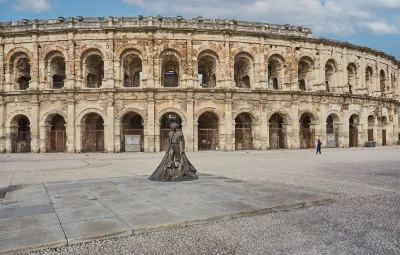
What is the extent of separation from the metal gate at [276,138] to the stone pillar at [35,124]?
1997 cm

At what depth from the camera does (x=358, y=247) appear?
3.42 metres

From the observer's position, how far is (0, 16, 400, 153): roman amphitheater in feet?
72.0

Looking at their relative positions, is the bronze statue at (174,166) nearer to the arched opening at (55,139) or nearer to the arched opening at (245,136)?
the arched opening at (245,136)

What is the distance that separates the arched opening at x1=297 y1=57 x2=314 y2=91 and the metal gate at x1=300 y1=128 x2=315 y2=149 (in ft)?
13.1

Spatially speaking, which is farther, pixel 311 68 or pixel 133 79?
pixel 133 79

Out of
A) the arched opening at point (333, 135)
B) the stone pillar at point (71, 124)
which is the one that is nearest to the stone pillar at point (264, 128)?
the arched opening at point (333, 135)

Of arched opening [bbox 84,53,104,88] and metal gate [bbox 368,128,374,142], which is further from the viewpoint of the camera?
metal gate [bbox 368,128,374,142]

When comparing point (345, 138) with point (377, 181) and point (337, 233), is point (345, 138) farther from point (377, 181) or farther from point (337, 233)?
point (337, 233)

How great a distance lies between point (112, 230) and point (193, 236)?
1.15 m

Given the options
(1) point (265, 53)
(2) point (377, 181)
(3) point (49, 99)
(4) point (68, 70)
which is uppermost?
(1) point (265, 53)

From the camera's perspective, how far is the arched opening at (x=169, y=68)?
76.0 ft

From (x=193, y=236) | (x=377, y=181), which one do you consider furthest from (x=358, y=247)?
(x=377, y=181)

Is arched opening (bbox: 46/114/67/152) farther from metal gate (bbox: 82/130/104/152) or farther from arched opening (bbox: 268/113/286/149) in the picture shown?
arched opening (bbox: 268/113/286/149)

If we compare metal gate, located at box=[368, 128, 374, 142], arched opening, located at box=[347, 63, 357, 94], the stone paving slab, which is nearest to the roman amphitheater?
arched opening, located at box=[347, 63, 357, 94]
